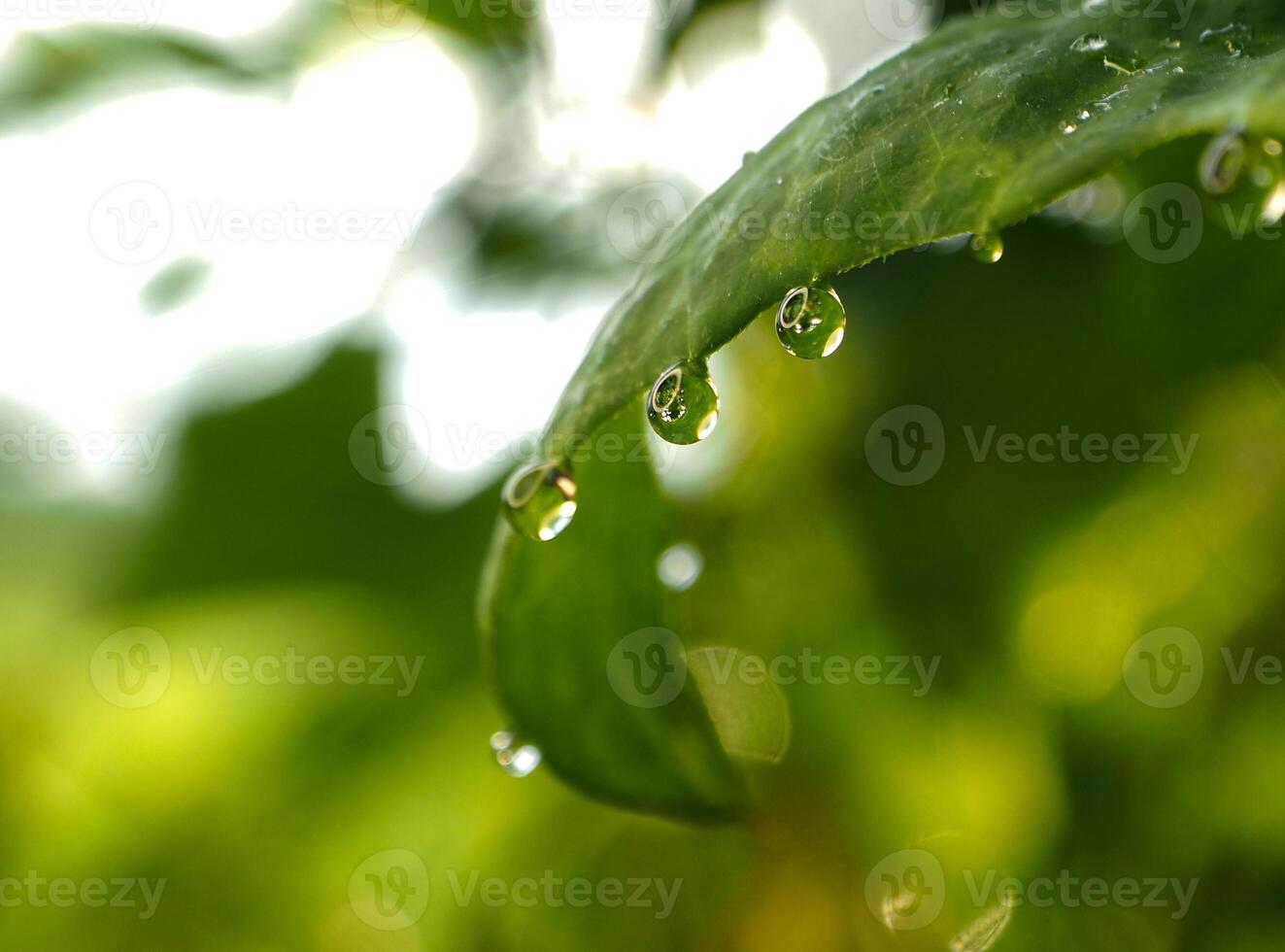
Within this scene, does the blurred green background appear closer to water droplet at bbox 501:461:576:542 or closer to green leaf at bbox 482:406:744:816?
A: green leaf at bbox 482:406:744:816

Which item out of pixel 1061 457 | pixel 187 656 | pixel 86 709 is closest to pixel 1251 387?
pixel 1061 457

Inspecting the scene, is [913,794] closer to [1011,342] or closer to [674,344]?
[1011,342]

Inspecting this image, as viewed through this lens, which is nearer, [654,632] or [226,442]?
[654,632]
